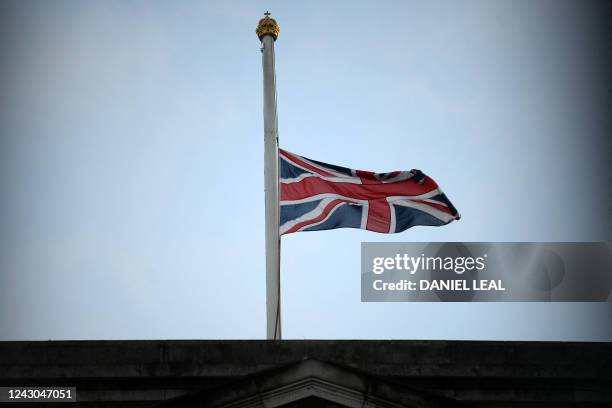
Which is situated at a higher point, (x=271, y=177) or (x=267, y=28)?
(x=267, y=28)

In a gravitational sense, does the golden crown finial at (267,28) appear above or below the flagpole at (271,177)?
above

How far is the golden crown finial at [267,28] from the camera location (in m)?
21.6

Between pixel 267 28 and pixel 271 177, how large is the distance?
14.0 ft

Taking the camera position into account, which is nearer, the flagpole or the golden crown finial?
the flagpole

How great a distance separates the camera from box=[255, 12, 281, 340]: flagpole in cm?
1800

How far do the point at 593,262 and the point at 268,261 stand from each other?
290 inches

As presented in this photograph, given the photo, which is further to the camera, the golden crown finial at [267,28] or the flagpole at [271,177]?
the golden crown finial at [267,28]

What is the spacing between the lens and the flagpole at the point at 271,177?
18.0 m

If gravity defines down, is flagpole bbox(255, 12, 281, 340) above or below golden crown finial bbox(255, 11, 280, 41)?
below

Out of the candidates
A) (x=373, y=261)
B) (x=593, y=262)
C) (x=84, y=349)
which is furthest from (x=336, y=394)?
(x=593, y=262)

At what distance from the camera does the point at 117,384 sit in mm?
15070

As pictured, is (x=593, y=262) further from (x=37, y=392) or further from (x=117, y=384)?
(x=37, y=392)

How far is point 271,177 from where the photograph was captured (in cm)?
1934

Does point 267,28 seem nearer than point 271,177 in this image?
No
